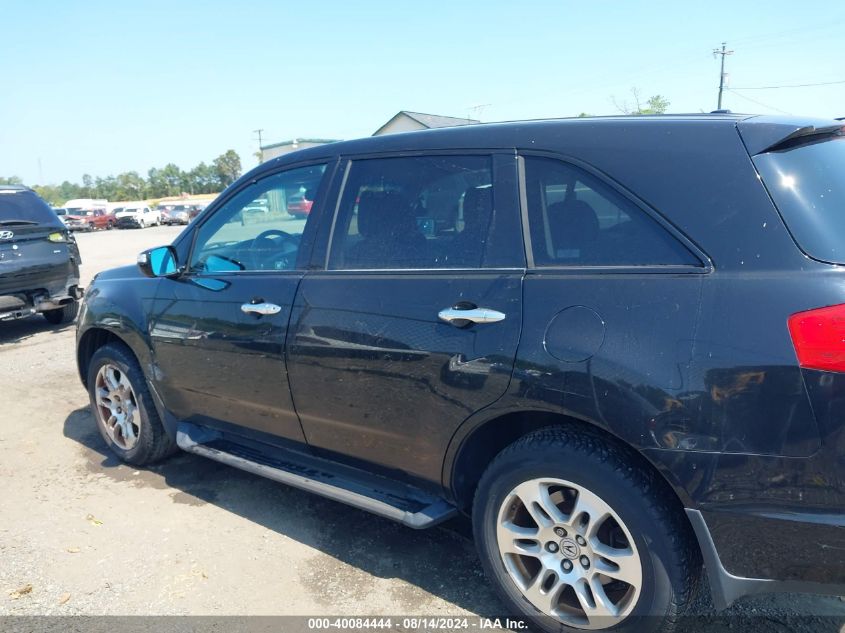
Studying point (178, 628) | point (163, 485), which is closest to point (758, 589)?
point (178, 628)

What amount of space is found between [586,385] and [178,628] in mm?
1946

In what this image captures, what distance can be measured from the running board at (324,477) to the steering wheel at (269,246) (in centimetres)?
98

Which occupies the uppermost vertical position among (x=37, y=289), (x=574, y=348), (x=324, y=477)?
(x=574, y=348)

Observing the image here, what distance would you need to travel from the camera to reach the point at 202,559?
3283mm

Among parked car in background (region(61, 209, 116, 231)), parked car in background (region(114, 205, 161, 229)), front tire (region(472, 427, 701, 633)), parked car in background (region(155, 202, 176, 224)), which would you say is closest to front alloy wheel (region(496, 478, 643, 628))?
front tire (region(472, 427, 701, 633))

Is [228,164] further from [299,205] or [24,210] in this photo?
[299,205]

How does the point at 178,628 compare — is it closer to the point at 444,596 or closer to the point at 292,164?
the point at 444,596

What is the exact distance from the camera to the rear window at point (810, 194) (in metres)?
2.01

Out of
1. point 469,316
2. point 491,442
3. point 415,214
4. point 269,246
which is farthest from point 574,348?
point 269,246

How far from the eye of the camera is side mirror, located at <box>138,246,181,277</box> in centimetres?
374

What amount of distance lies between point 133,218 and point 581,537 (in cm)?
5126

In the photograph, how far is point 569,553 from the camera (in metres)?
2.45

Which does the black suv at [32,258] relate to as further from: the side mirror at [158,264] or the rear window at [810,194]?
the rear window at [810,194]

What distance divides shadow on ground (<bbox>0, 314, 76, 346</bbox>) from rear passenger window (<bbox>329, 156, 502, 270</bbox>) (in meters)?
6.98
